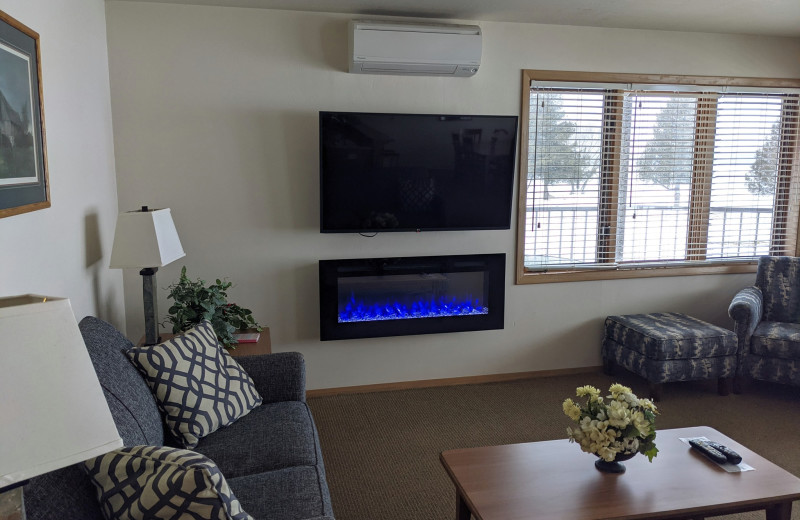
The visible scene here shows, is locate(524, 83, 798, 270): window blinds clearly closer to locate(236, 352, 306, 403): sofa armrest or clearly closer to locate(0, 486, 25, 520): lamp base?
locate(236, 352, 306, 403): sofa armrest

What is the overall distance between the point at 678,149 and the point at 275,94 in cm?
288

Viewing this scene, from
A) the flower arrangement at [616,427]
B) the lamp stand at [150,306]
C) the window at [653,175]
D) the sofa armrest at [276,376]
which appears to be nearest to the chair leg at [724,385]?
the window at [653,175]

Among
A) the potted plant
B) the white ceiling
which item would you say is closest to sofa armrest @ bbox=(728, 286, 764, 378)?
the white ceiling

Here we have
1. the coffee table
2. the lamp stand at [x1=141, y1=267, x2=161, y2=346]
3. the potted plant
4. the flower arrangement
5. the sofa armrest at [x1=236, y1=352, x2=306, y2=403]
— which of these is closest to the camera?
the coffee table

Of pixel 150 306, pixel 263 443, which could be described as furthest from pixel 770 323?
pixel 150 306

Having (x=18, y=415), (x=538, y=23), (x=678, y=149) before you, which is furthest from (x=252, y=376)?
(x=678, y=149)

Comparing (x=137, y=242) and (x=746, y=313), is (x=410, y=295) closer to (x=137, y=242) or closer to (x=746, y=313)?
(x=137, y=242)

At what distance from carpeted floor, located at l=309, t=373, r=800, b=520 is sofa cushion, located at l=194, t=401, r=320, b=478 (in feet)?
1.71

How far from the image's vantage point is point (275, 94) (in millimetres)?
3771

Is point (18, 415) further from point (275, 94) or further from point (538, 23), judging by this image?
point (538, 23)

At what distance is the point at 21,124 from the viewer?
1973mm

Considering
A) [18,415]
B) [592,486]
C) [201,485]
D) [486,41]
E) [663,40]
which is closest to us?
[18,415]

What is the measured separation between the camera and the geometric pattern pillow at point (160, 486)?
1322 millimetres

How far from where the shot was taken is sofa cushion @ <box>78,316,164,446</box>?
6.20 feet
